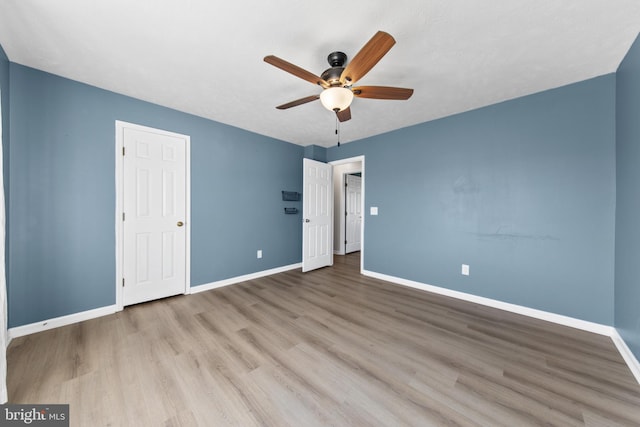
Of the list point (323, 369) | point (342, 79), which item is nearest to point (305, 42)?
point (342, 79)

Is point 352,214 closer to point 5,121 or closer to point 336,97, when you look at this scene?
point 336,97

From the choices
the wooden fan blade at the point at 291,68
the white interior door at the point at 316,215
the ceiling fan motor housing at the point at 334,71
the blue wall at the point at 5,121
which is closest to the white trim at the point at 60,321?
the blue wall at the point at 5,121

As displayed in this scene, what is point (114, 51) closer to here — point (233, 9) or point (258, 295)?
point (233, 9)

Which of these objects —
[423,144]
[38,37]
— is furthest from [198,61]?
[423,144]

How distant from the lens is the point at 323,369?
1.70m

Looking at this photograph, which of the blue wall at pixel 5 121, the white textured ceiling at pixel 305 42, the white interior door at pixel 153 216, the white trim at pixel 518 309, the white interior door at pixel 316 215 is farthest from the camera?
the white interior door at pixel 316 215

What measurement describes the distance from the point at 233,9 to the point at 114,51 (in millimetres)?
1195

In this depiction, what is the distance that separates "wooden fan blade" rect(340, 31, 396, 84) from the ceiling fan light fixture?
0.07 meters

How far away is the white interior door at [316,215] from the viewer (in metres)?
4.16

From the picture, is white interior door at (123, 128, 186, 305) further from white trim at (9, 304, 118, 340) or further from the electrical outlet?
the electrical outlet

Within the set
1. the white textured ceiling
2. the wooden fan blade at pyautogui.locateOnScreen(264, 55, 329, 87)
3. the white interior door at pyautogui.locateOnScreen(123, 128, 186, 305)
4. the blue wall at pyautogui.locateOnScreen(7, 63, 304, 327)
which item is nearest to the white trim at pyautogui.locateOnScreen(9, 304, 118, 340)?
the blue wall at pyautogui.locateOnScreen(7, 63, 304, 327)

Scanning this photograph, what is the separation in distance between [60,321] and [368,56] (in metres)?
3.57

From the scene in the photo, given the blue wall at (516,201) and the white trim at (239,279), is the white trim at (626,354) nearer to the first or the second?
the blue wall at (516,201)

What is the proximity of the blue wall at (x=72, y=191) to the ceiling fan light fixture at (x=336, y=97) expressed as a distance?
2.19m
